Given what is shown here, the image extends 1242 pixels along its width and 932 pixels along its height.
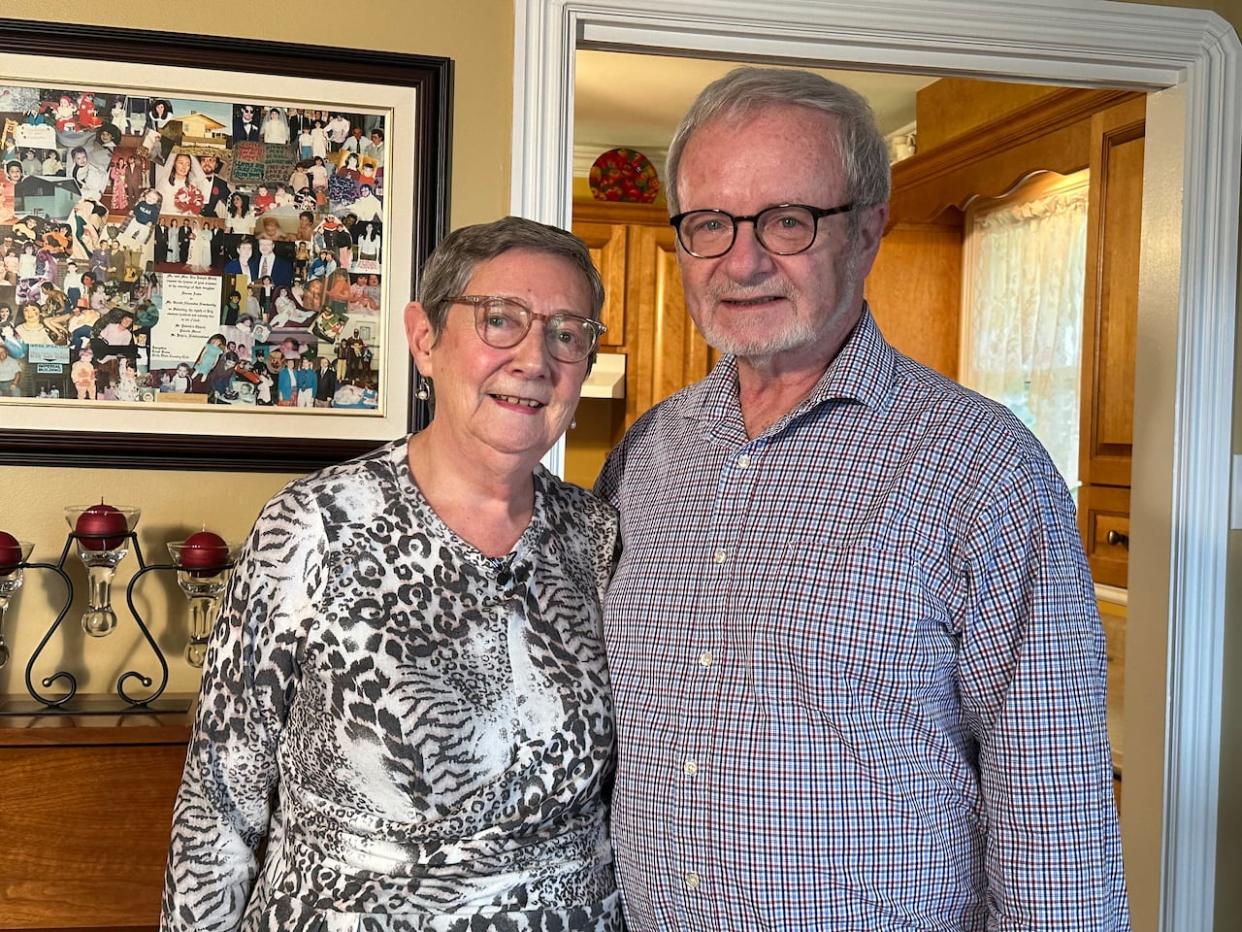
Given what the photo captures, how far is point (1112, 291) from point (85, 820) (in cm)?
271

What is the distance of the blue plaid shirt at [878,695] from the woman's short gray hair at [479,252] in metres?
A: 0.34

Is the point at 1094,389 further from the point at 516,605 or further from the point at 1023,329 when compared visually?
the point at 516,605

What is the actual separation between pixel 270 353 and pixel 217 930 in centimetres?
114

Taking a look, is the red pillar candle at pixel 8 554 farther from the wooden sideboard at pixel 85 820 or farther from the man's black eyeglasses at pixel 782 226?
the man's black eyeglasses at pixel 782 226

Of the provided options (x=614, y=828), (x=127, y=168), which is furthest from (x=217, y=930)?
(x=127, y=168)

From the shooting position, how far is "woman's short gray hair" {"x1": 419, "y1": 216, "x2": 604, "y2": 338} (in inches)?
60.8

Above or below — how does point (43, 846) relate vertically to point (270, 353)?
below

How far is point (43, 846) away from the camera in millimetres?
2092

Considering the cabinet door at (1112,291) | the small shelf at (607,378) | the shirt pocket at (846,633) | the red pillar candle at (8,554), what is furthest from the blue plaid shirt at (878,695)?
the small shelf at (607,378)

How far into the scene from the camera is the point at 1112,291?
3289mm

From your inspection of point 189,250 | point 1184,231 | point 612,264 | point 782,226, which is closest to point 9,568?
point 189,250

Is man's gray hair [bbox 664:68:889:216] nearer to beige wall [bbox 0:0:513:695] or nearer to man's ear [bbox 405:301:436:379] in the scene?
man's ear [bbox 405:301:436:379]

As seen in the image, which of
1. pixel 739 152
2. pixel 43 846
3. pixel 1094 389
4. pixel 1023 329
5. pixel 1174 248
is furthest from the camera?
pixel 1023 329

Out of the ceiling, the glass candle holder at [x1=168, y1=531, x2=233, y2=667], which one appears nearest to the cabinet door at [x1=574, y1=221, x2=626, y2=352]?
the ceiling
